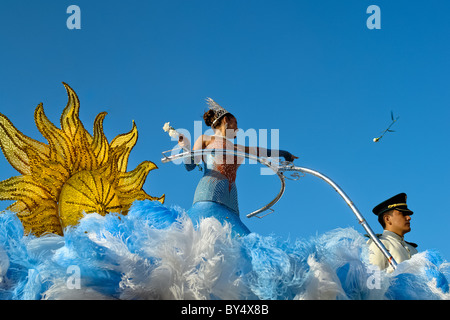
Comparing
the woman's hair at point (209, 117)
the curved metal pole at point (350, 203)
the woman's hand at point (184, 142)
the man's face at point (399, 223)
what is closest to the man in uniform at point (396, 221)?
the man's face at point (399, 223)

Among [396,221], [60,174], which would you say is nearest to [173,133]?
[60,174]

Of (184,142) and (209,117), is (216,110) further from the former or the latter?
(184,142)

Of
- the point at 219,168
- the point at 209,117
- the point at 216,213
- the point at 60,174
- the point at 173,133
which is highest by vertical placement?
the point at 209,117

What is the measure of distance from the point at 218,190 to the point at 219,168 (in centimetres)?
25

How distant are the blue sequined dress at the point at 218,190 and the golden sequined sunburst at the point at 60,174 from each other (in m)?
0.78

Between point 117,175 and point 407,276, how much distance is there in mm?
2656

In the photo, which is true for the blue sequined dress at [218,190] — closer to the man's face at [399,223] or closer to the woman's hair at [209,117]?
the woman's hair at [209,117]

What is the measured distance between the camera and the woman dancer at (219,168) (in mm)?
3953

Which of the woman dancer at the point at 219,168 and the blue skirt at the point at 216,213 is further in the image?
the woman dancer at the point at 219,168

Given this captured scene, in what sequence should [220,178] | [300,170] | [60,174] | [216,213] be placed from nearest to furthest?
[216,213], [60,174], [220,178], [300,170]

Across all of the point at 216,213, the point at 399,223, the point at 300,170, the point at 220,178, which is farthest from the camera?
the point at 399,223

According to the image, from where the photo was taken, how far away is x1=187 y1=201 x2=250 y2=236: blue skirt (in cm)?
377

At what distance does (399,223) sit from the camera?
16.3 ft
